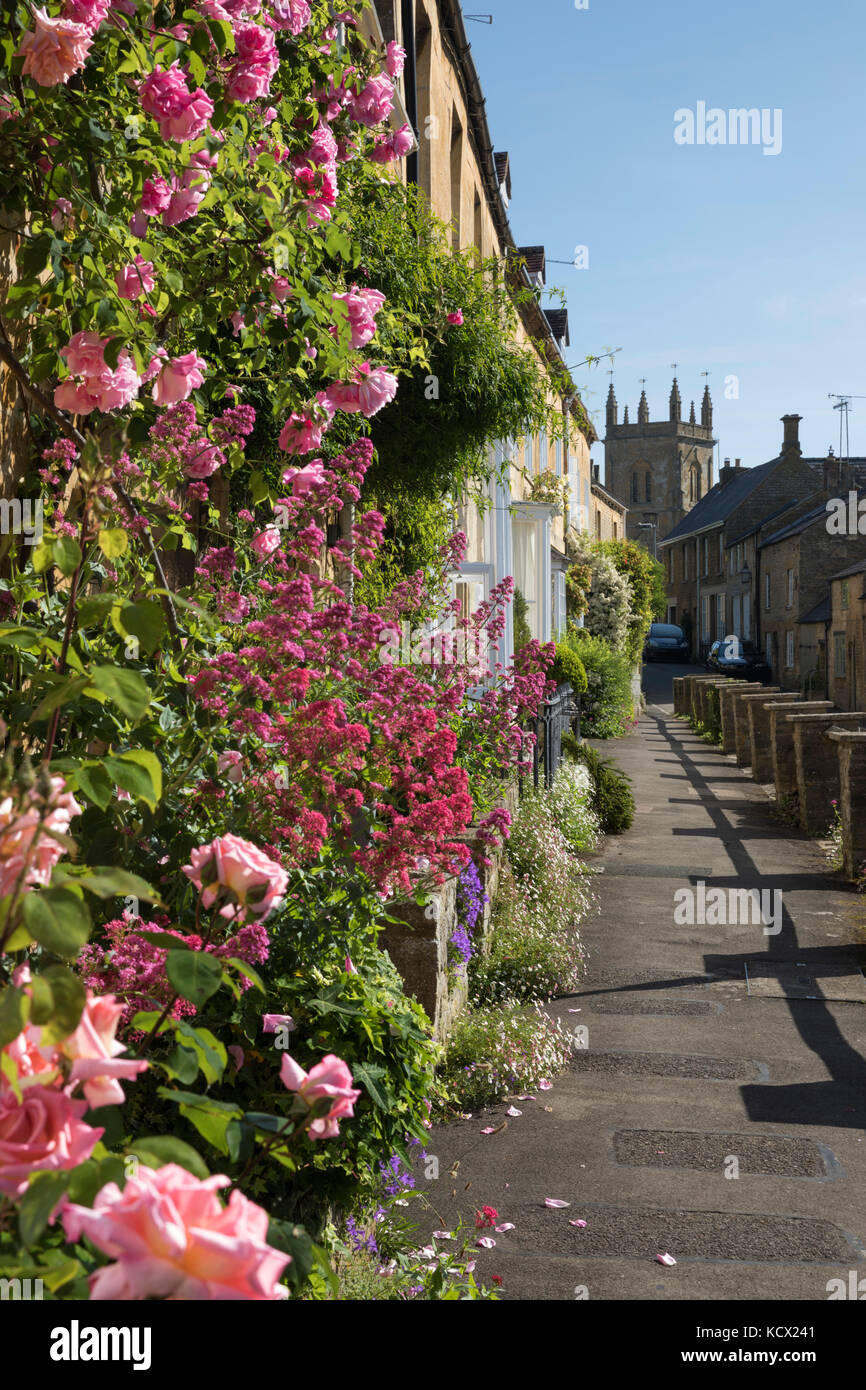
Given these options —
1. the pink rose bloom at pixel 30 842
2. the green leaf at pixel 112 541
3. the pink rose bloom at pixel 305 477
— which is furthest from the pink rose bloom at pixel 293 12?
the pink rose bloom at pixel 30 842

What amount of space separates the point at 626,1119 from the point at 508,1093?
1.85 feet

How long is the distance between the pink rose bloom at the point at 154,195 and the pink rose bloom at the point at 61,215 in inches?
9.4

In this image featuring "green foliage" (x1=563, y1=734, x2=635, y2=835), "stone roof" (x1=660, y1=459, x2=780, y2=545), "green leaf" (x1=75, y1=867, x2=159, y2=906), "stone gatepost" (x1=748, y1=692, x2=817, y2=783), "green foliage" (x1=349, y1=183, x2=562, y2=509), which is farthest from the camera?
"stone roof" (x1=660, y1=459, x2=780, y2=545)

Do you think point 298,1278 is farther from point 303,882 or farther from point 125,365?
point 125,365

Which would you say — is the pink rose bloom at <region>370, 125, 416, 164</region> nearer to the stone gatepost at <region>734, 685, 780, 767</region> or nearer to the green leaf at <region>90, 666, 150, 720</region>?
the green leaf at <region>90, 666, 150, 720</region>

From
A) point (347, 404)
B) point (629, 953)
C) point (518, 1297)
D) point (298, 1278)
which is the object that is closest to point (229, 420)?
point (347, 404)

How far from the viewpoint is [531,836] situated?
8.61 meters

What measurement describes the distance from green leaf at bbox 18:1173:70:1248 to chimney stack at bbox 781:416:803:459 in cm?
5683

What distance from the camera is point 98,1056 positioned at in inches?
44.1

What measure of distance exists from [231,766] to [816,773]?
37.6ft

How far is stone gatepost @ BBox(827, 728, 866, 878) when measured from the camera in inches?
396

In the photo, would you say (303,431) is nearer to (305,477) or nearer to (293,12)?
(305,477)

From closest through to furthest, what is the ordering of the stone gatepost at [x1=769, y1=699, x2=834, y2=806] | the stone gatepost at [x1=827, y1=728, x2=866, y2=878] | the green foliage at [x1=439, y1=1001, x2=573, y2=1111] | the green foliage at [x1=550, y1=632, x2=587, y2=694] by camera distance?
the green foliage at [x1=439, y1=1001, x2=573, y2=1111], the stone gatepost at [x1=827, y1=728, x2=866, y2=878], the stone gatepost at [x1=769, y1=699, x2=834, y2=806], the green foliage at [x1=550, y1=632, x2=587, y2=694]

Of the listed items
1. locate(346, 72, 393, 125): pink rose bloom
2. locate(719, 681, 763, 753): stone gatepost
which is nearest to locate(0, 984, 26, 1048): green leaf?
locate(346, 72, 393, 125): pink rose bloom
